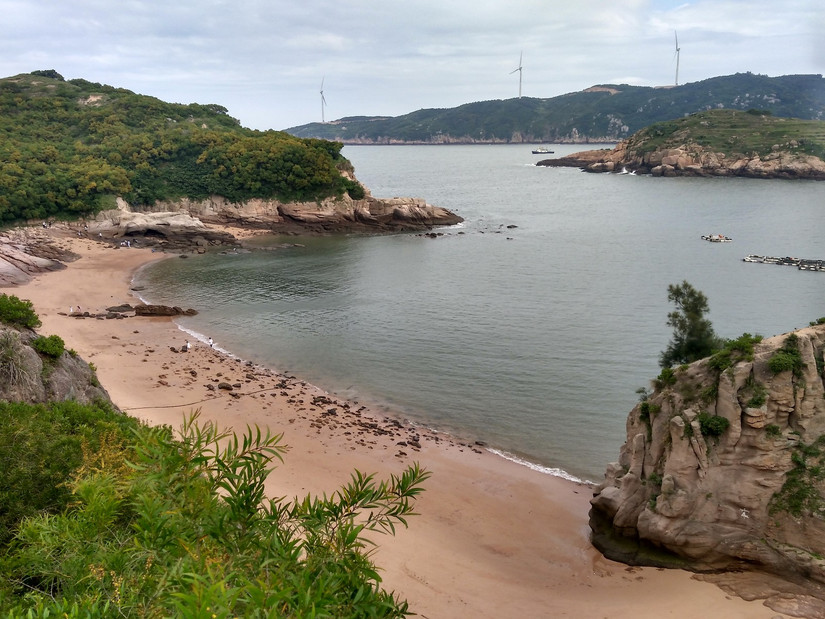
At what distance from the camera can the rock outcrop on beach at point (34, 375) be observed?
1709 centimetres

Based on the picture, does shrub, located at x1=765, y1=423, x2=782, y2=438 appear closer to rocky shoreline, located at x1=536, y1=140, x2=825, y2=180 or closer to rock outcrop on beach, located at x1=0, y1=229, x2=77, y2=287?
rock outcrop on beach, located at x1=0, y1=229, x2=77, y2=287

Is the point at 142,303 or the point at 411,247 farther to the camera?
the point at 411,247

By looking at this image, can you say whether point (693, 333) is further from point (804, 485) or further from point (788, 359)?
point (804, 485)

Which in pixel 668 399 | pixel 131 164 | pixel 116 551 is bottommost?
pixel 668 399

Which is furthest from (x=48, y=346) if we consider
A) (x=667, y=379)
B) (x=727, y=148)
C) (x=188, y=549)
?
(x=727, y=148)

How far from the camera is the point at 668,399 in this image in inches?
709

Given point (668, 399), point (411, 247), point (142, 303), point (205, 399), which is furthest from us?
point (411, 247)

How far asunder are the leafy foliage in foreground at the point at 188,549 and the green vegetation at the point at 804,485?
11628mm

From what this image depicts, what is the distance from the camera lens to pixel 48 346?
1905cm

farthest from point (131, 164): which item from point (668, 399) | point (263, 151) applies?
point (668, 399)

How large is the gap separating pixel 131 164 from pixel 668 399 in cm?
7460

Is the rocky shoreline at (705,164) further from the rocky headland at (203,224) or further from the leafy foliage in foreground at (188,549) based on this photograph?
the leafy foliage in foreground at (188,549)

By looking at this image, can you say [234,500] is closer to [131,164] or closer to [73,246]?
[73,246]

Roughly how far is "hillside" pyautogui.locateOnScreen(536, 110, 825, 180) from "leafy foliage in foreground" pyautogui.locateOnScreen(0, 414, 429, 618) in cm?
14187
